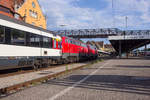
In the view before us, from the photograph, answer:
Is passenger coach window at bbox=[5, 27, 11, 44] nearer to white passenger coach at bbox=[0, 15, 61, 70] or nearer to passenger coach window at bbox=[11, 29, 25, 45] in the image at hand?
white passenger coach at bbox=[0, 15, 61, 70]

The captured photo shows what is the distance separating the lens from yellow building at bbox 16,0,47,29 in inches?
1551

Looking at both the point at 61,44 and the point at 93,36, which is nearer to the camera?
the point at 61,44

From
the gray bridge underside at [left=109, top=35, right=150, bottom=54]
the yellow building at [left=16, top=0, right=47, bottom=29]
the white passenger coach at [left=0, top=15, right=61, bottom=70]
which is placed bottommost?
the white passenger coach at [left=0, top=15, right=61, bottom=70]

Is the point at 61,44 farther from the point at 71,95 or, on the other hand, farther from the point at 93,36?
the point at 93,36

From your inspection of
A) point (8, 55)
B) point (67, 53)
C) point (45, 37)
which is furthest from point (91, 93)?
point (67, 53)

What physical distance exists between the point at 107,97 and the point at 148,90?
2.06m

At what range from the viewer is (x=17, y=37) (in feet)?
38.1

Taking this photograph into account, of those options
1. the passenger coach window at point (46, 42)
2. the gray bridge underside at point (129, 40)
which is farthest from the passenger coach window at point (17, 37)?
the gray bridge underside at point (129, 40)

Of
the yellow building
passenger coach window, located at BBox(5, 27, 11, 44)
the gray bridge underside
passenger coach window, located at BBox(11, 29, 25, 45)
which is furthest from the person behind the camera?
the gray bridge underside

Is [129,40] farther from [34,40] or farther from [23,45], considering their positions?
[23,45]

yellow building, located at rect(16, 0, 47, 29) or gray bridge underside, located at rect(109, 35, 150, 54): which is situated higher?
yellow building, located at rect(16, 0, 47, 29)

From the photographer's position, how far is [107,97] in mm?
Result: 6020

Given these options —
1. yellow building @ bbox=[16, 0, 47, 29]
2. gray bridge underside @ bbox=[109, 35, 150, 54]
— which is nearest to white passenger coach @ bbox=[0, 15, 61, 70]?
yellow building @ bbox=[16, 0, 47, 29]

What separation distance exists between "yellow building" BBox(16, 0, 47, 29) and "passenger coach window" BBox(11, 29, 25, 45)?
27.7 metres
